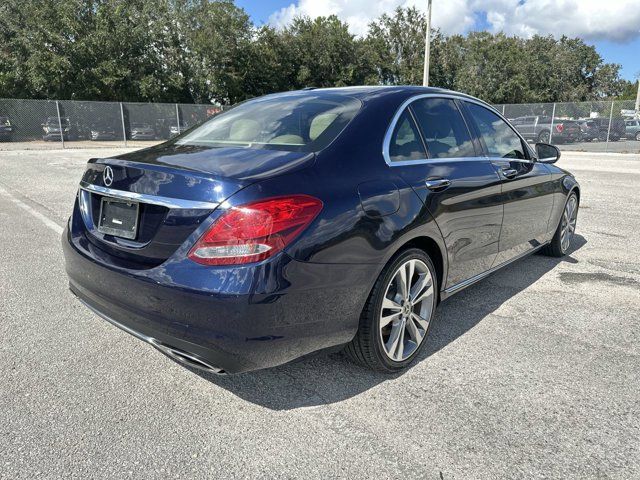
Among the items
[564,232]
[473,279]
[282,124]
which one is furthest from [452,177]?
[564,232]

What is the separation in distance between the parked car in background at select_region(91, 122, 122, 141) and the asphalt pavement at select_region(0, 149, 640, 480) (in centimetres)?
2332

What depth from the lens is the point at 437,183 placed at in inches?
115

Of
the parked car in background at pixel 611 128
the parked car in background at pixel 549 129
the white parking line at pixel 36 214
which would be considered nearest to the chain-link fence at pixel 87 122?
the white parking line at pixel 36 214

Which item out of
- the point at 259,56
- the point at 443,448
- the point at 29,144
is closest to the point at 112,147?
the point at 29,144

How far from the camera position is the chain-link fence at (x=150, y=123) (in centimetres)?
2291

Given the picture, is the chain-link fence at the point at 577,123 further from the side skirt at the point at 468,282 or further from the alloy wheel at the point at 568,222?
the side skirt at the point at 468,282

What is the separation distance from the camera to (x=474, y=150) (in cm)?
350

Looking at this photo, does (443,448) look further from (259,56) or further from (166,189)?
(259,56)

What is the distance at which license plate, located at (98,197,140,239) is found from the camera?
2.35 m

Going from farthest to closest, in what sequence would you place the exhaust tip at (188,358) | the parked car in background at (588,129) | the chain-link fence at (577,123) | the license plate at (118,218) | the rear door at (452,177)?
the parked car in background at (588,129) < the chain-link fence at (577,123) < the rear door at (452,177) < the license plate at (118,218) < the exhaust tip at (188,358)

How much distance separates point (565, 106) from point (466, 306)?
26.0 metres

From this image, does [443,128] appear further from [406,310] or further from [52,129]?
[52,129]

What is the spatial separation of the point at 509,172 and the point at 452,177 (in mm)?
880

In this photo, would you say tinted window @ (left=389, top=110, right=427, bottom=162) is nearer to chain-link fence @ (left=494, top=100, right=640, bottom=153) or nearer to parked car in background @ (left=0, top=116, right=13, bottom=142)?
chain-link fence @ (left=494, top=100, right=640, bottom=153)
